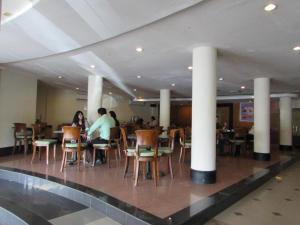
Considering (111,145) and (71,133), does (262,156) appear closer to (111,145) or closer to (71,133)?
(111,145)

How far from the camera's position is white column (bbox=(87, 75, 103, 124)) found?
7.52 metres

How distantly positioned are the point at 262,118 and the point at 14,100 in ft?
24.5

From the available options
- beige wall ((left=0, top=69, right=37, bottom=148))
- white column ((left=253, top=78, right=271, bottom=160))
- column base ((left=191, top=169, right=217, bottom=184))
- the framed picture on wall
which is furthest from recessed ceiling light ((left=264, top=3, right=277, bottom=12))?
the framed picture on wall

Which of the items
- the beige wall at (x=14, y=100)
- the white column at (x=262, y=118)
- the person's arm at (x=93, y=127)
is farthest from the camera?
the beige wall at (x=14, y=100)

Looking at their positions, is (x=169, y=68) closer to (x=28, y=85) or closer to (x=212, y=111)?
(x=212, y=111)

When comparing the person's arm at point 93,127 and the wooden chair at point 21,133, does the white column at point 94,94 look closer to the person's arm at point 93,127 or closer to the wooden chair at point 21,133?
the wooden chair at point 21,133

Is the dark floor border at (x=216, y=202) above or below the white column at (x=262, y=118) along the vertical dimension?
below

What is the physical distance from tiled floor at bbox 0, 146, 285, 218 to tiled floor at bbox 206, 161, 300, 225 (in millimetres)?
392

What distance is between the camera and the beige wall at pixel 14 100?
702cm

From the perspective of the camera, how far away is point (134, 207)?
2.95 m

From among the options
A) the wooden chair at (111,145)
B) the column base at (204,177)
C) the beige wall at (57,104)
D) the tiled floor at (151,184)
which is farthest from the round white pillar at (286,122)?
the beige wall at (57,104)

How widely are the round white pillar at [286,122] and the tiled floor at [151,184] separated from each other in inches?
217

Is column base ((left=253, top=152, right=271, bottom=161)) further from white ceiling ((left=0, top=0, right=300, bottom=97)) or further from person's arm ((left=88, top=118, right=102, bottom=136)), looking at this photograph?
person's arm ((left=88, top=118, right=102, bottom=136))

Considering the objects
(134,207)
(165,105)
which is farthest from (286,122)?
(134,207)
